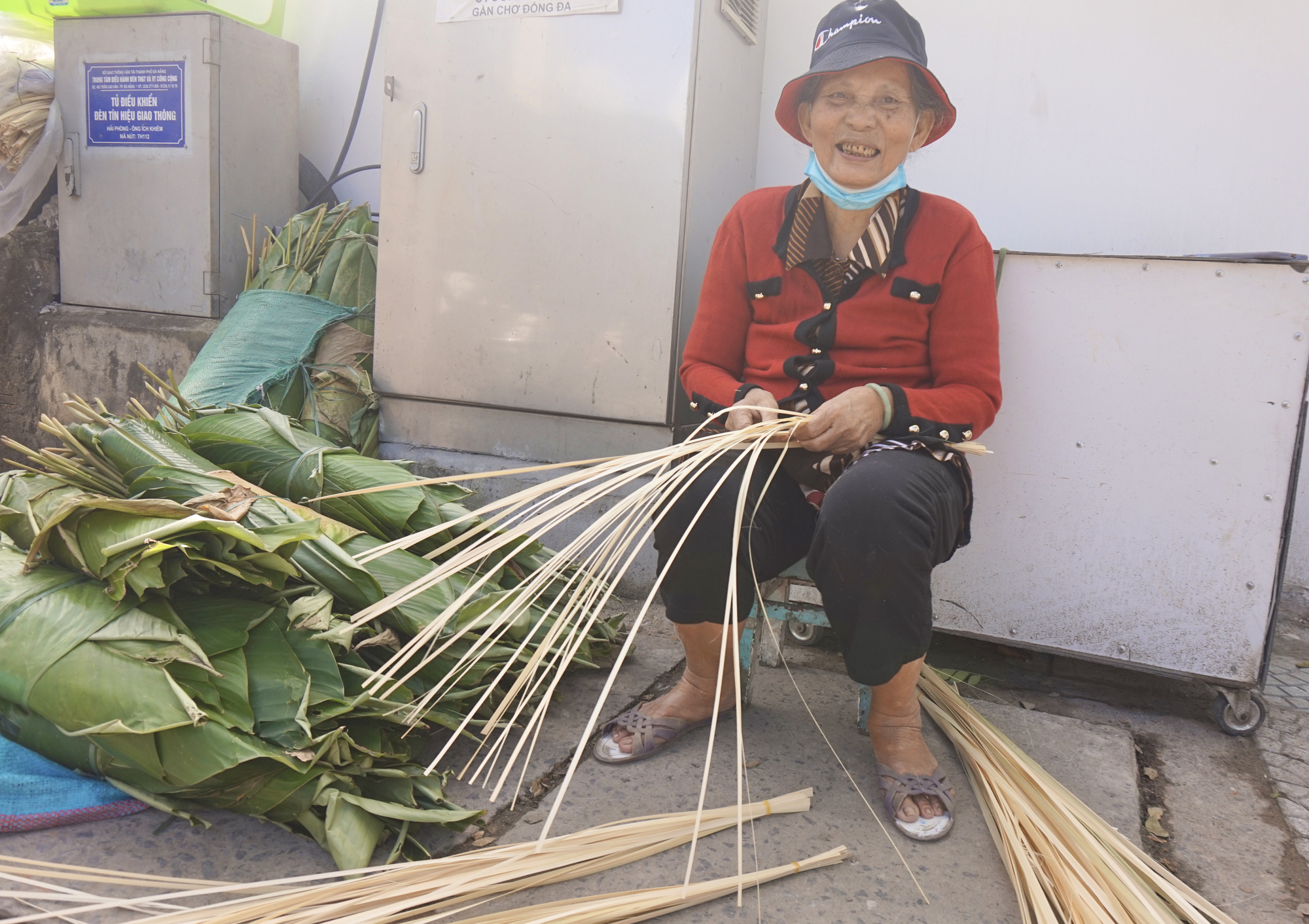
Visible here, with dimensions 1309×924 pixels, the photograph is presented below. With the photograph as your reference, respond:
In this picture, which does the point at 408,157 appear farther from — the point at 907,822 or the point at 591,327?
the point at 907,822

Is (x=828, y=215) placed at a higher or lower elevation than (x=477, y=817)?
higher

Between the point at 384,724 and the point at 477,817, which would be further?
the point at 384,724

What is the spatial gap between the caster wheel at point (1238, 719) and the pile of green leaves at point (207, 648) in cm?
160

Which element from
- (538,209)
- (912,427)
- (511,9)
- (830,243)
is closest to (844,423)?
(912,427)

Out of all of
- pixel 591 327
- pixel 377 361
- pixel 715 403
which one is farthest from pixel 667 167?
pixel 377 361

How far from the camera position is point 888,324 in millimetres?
1702

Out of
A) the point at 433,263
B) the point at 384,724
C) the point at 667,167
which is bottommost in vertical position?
the point at 384,724

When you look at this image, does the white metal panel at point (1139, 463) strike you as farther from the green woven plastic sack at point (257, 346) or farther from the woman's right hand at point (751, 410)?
the green woven plastic sack at point (257, 346)

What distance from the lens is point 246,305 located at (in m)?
2.97

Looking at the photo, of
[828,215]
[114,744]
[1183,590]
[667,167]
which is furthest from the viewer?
[667,167]

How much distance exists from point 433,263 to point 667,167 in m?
0.81

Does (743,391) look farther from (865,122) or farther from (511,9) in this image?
(511,9)

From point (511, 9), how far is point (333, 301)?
3.83ft

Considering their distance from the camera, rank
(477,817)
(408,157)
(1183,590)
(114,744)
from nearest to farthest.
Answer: (114,744) → (477,817) → (1183,590) → (408,157)
